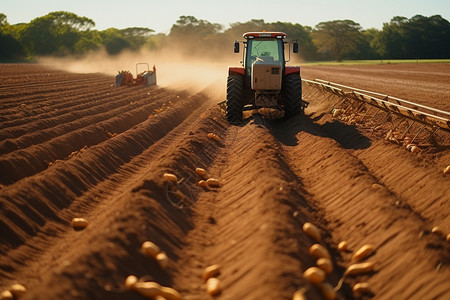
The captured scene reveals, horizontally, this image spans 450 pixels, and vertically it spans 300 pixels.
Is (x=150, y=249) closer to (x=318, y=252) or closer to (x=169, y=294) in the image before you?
(x=169, y=294)

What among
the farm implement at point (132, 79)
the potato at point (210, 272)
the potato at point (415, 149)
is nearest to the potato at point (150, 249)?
the potato at point (210, 272)

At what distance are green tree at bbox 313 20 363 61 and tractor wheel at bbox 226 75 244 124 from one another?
233ft

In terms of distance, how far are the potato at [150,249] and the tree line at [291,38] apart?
7264 cm

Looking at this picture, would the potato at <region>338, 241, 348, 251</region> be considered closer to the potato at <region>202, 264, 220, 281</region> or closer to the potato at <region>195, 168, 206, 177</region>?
the potato at <region>202, 264, 220, 281</region>

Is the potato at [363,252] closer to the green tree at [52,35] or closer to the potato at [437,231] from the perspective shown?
the potato at [437,231]

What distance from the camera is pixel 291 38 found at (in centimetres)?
8475

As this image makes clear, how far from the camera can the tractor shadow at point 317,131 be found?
12102 millimetres

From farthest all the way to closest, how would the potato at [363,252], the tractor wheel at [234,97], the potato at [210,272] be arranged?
1. the tractor wheel at [234,97]
2. the potato at [363,252]
3. the potato at [210,272]

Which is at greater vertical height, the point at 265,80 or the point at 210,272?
the point at 265,80

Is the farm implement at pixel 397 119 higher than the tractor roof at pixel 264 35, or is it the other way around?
the tractor roof at pixel 264 35

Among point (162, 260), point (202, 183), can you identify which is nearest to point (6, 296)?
point (162, 260)

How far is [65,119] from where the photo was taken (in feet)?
52.4

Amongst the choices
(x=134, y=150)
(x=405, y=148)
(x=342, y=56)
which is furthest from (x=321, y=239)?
(x=342, y=56)

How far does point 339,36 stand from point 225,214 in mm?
79851
